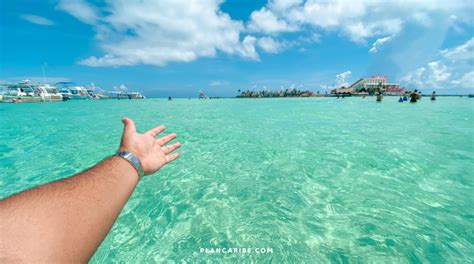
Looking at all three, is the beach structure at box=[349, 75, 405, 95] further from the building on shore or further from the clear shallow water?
the clear shallow water

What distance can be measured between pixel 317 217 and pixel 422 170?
15.0ft

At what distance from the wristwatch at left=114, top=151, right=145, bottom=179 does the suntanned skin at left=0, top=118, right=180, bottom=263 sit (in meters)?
0.14

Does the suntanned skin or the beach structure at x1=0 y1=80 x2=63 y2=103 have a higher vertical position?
the beach structure at x1=0 y1=80 x2=63 y2=103

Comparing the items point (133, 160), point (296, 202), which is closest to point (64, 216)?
point (133, 160)

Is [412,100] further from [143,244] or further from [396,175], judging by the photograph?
[143,244]

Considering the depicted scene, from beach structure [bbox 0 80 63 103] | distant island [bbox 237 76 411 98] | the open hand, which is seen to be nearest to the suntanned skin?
the open hand

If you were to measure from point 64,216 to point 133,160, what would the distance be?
801mm

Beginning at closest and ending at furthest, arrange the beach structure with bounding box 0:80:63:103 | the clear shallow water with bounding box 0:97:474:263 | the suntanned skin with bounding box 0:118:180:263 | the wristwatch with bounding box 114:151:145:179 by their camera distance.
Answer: the suntanned skin with bounding box 0:118:180:263 < the wristwatch with bounding box 114:151:145:179 < the clear shallow water with bounding box 0:97:474:263 < the beach structure with bounding box 0:80:63:103

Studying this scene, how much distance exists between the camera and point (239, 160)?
22.8 feet

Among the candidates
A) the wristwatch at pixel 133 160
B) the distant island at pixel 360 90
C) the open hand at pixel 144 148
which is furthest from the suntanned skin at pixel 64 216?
the distant island at pixel 360 90

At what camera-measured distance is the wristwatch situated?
191cm

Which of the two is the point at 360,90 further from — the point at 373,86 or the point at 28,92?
the point at 28,92

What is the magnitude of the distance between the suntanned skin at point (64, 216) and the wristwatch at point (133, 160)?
0.14 m

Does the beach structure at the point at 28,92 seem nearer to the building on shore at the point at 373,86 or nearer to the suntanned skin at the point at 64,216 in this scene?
the suntanned skin at the point at 64,216
